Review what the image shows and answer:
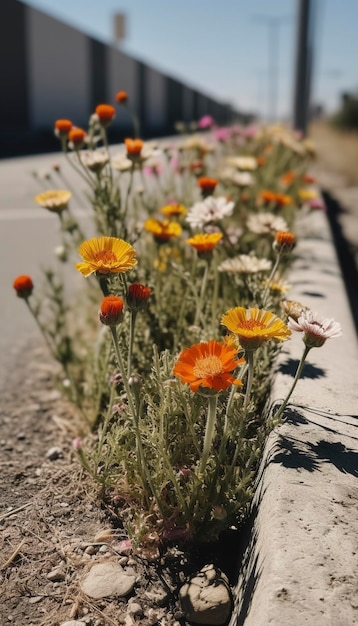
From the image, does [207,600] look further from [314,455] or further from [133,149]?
[133,149]

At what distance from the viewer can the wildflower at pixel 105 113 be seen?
2441 millimetres

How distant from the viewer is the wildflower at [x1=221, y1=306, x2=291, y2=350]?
149cm

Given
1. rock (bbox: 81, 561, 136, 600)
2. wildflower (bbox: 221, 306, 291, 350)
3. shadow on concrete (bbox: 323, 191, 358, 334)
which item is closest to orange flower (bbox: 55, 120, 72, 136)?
wildflower (bbox: 221, 306, 291, 350)

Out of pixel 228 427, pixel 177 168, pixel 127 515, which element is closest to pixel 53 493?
pixel 127 515

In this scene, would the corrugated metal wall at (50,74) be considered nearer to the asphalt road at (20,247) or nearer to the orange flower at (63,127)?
Result: the asphalt road at (20,247)

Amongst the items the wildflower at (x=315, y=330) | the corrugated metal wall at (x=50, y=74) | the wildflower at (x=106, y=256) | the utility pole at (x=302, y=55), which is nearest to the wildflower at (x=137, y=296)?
the wildflower at (x=106, y=256)

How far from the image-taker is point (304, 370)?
2.15 m

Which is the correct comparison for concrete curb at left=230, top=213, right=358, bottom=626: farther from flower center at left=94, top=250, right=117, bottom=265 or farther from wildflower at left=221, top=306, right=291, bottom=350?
flower center at left=94, top=250, right=117, bottom=265

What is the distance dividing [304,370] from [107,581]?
0.88 metres


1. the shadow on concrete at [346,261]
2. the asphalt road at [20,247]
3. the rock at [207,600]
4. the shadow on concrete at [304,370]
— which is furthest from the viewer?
the shadow on concrete at [346,261]

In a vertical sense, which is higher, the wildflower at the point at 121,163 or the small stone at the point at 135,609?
the wildflower at the point at 121,163

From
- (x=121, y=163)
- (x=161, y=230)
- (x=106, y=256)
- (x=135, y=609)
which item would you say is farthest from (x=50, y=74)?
(x=135, y=609)

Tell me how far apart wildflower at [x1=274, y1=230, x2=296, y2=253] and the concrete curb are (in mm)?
368

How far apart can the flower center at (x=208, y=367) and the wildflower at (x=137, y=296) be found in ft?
0.85
